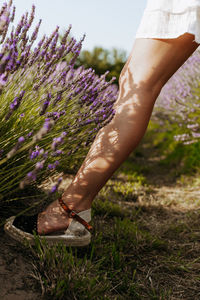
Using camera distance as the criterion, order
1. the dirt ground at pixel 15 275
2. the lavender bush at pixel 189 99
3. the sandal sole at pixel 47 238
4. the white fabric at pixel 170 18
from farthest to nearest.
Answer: the lavender bush at pixel 189 99 → the sandal sole at pixel 47 238 → the white fabric at pixel 170 18 → the dirt ground at pixel 15 275

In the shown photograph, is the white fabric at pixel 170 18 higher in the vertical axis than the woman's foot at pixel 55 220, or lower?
higher

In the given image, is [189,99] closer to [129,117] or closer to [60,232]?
[129,117]

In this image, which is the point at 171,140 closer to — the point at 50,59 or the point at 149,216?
the point at 149,216

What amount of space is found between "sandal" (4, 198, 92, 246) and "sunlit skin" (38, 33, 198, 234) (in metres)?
0.03

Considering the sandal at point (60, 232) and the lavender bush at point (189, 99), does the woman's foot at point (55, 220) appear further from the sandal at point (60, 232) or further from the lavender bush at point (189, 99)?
the lavender bush at point (189, 99)

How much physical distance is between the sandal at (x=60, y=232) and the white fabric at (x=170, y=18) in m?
0.88

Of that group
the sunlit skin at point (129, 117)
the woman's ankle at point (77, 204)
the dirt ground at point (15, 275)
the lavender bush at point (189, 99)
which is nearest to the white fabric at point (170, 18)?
the sunlit skin at point (129, 117)

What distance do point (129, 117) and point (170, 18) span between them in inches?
18.1

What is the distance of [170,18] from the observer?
1.27 metres

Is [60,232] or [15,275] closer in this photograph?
[15,275]

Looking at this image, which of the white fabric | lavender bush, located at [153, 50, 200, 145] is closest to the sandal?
the white fabric

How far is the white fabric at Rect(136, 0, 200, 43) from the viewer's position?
1229 millimetres

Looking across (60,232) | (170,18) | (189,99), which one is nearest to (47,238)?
(60,232)

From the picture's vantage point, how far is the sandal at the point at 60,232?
1352mm
